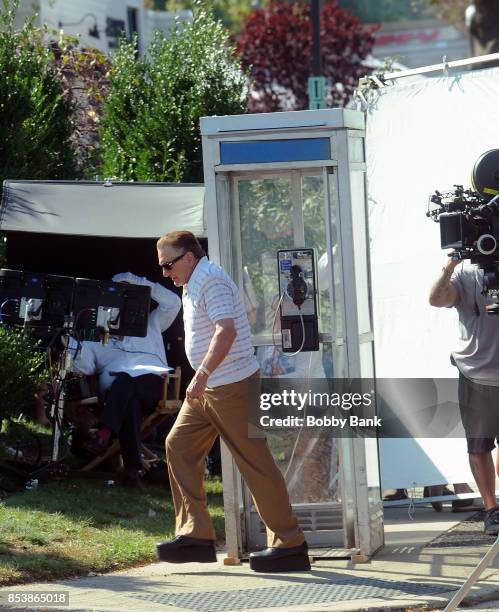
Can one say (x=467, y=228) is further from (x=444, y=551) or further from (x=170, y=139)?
(x=170, y=139)

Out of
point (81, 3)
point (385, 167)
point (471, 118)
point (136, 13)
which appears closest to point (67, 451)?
point (385, 167)

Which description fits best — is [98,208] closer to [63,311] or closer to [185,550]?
[63,311]

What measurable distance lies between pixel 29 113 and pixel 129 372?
2568 millimetres

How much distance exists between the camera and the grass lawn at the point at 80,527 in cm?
699

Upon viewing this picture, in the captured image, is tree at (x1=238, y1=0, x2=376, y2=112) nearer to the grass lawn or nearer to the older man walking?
the grass lawn

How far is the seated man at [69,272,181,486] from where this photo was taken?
9062mm

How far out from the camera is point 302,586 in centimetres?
653

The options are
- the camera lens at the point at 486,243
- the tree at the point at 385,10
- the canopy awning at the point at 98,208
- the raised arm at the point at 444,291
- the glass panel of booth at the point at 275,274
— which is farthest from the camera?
the tree at the point at 385,10

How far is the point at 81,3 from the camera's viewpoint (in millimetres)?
22578

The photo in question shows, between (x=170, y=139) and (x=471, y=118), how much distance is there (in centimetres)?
343

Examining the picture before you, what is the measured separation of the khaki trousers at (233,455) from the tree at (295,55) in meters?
17.2

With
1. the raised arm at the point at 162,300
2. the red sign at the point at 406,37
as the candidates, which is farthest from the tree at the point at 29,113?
the red sign at the point at 406,37

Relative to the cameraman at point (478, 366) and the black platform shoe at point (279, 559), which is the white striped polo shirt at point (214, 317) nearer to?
the black platform shoe at point (279, 559)

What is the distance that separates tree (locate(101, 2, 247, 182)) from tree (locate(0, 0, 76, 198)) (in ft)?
1.54
